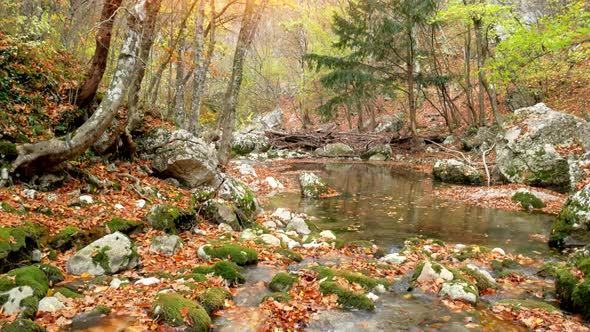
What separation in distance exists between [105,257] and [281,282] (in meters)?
2.46

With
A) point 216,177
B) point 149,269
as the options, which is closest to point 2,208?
point 149,269

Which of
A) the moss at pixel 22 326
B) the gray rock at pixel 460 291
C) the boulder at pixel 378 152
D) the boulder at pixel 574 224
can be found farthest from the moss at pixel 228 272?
the boulder at pixel 378 152

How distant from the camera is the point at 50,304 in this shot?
4.21 meters

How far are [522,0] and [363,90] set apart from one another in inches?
536

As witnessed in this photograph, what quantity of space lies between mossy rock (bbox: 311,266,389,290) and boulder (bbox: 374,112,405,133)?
25867mm

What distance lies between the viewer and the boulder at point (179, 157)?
9727 mm

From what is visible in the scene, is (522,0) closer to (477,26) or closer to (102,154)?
(477,26)

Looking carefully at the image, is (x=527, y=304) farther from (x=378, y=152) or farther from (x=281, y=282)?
(x=378, y=152)

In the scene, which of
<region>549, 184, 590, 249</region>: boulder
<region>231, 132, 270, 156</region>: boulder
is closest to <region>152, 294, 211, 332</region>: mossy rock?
<region>549, 184, 590, 249</region>: boulder

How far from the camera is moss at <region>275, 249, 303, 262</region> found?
7003 millimetres

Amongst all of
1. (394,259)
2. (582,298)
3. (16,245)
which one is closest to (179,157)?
(16,245)

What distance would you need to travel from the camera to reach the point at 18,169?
6.68 metres

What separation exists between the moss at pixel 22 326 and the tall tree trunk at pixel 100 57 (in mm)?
6158

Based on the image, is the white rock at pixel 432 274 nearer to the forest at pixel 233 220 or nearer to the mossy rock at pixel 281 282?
the forest at pixel 233 220
